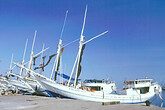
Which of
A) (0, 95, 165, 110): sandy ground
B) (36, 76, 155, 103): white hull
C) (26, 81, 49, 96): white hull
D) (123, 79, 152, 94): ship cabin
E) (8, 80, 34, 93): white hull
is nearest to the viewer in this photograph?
(0, 95, 165, 110): sandy ground

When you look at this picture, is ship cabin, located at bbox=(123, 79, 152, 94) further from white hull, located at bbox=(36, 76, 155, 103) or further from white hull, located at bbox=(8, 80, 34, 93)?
white hull, located at bbox=(8, 80, 34, 93)

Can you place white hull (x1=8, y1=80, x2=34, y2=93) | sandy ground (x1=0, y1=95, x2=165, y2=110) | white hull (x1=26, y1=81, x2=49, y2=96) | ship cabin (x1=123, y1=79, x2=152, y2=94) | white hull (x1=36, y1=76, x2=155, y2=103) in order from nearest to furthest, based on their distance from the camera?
sandy ground (x1=0, y1=95, x2=165, y2=110), white hull (x1=36, y1=76, x2=155, y2=103), white hull (x1=26, y1=81, x2=49, y2=96), white hull (x1=8, y1=80, x2=34, y2=93), ship cabin (x1=123, y1=79, x2=152, y2=94)

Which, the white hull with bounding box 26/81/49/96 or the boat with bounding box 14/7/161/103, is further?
the white hull with bounding box 26/81/49/96

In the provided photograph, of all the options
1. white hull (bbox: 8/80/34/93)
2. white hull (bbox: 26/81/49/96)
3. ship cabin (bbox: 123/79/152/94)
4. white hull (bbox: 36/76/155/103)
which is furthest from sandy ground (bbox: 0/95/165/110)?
ship cabin (bbox: 123/79/152/94)

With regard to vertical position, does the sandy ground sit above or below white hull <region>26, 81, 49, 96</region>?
below

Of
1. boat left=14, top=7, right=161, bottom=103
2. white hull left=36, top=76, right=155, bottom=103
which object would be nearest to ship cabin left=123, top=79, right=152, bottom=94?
boat left=14, top=7, right=161, bottom=103

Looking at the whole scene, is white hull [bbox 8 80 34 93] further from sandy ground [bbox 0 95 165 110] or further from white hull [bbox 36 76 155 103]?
sandy ground [bbox 0 95 165 110]

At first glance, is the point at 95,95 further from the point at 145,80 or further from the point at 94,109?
the point at 145,80

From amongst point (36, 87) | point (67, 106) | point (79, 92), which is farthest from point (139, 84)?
point (67, 106)

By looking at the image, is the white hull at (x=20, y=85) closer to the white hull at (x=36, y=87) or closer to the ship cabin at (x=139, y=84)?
the white hull at (x=36, y=87)

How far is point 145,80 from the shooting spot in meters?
A: 40.3

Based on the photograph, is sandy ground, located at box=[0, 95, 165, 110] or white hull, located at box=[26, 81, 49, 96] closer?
sandy ground, located at box=[0, 95, 165, 110]

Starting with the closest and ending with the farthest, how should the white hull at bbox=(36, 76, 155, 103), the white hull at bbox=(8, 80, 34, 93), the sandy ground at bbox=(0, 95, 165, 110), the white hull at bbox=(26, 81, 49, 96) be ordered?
the sandy ground at bbox=(0, 95, 165, 110) < the white hull at bbox=(36, 76, 155, 103) < the white hull at bbox=(26, 81, 49, 96) < the white hull at bbox=(8, 80, 34, 93)

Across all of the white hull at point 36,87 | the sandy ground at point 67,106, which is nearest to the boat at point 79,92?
the white hull at point 36,87
